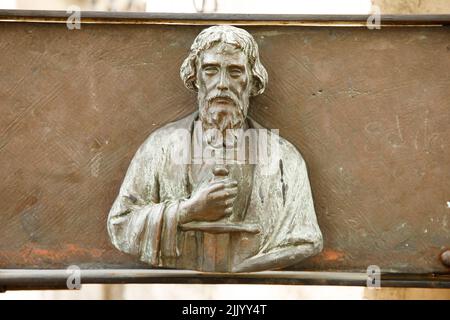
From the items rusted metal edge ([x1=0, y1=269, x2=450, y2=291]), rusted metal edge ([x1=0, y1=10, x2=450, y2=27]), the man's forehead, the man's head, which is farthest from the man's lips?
rusted metal edge ([x1=0, y1=269, x2=450, y2=291])

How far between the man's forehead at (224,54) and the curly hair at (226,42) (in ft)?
0.04

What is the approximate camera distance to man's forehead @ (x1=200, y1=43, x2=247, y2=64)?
2748mm

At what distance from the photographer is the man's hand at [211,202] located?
2.68m

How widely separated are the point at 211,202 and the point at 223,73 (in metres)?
0.39

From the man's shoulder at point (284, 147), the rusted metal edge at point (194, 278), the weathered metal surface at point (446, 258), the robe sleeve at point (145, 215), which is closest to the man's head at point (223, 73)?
the man's shoulder at point (284, 147)

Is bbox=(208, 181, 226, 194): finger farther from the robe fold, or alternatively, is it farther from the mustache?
the mustache

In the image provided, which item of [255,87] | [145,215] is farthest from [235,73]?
[145,215]

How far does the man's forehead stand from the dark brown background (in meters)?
0.26

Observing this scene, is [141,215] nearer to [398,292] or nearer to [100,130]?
[100,130]

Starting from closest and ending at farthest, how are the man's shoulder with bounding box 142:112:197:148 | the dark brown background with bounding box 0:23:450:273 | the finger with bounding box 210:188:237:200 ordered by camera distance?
1. the finger with bounding box 210:188:237:200
2. the man's shoulder with bounding box 142:112:197:148
3. the dark brown background with bounding box 0:23:450:273

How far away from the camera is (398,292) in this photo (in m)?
3.75

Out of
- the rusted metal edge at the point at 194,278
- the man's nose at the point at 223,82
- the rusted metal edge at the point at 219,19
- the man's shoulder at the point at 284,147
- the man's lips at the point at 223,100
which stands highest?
the rusted metal edge at the point at 219,19

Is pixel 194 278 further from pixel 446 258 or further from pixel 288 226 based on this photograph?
pixel 446 258

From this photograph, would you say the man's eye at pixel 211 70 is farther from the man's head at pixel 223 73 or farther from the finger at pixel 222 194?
the finger at pixel 222 194
